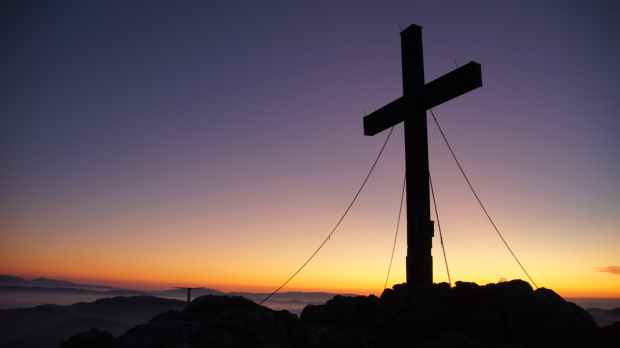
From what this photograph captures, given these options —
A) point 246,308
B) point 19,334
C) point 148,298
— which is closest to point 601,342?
point 246,308

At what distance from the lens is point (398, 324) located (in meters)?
6.39

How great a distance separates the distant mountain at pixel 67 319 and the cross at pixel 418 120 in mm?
28202

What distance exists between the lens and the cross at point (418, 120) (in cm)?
811

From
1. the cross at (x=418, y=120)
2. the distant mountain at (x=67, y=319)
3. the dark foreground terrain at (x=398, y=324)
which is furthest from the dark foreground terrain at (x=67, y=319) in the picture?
the cross at (x=418, y=120)

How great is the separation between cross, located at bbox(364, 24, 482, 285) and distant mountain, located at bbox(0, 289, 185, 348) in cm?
2820

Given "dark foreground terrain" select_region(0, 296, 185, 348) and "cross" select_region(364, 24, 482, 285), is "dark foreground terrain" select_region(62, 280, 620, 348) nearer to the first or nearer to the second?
"cross" select_region(364, 24, 482, 285)

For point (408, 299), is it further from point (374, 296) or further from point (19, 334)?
point (19, 334)

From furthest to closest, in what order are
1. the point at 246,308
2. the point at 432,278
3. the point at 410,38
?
1. the point at 410,38
2. the point at 432,278
3. the point at 246,308

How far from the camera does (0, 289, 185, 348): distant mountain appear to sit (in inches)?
1303

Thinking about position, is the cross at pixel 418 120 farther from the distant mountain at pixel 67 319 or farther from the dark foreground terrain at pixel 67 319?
the distant mountain at pixel 67 319

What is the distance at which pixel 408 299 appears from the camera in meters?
6.91

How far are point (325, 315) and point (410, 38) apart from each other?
5.73m

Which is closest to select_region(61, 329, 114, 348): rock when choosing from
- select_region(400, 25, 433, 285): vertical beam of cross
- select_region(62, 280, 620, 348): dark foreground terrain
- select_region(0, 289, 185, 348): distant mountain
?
select_region(62, 280, 620, 348): dark foreground terrain

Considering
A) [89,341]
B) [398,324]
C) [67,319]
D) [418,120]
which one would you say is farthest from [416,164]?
[67,319]
